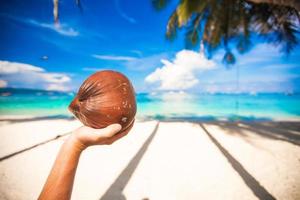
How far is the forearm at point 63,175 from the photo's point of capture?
0.76 metres

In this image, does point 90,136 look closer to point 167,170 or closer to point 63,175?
point 63,175

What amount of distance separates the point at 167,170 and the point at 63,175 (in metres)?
3.22

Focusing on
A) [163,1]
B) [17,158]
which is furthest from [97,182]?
[163,1]

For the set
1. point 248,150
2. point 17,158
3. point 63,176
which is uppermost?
point 63,176

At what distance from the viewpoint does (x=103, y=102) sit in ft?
3.28

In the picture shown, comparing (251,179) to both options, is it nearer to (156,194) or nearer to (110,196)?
(156,194)

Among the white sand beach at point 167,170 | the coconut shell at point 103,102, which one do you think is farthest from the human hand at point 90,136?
the white sand beach at point 167,170

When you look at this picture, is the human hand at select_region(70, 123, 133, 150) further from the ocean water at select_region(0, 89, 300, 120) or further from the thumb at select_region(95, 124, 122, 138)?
the ocean water at select_region(0, 89, 300, 120)

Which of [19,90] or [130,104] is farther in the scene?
[19,90]

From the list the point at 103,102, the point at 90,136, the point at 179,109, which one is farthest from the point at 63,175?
the point at 179,109

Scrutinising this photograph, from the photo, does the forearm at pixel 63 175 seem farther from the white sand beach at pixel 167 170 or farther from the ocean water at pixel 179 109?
the ocean water at pixel 179 109

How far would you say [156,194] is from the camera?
288 cm

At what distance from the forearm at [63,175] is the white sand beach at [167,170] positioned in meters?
2.27

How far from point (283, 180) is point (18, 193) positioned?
4.44m
